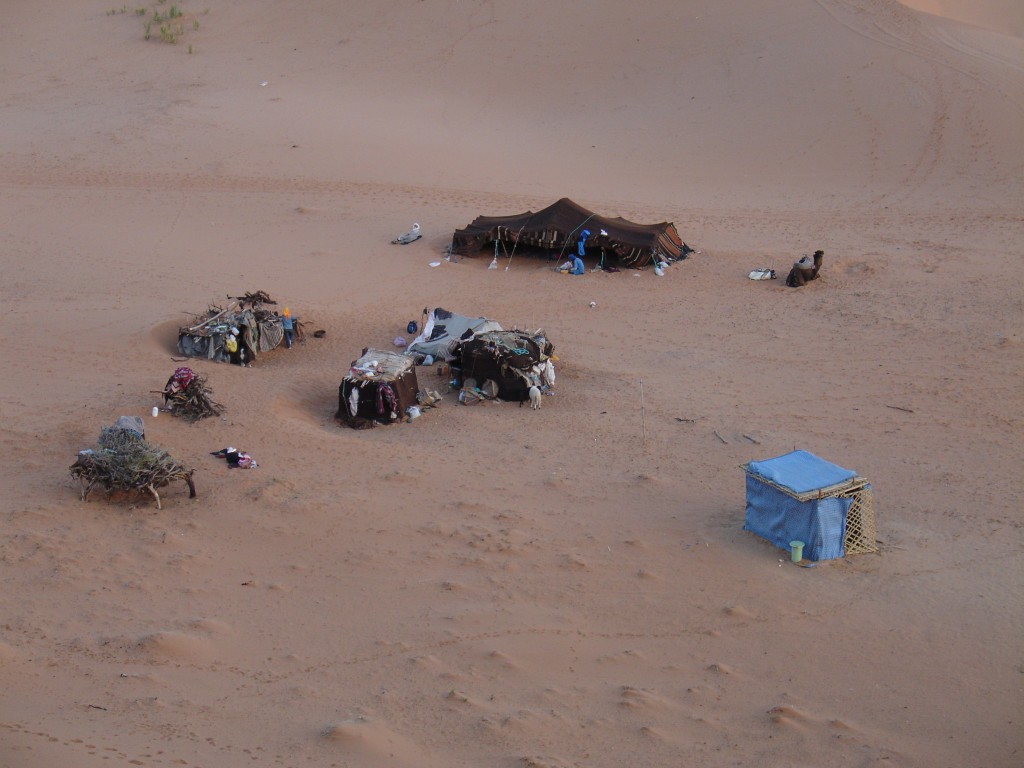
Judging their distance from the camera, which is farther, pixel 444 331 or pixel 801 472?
pixel 444 331

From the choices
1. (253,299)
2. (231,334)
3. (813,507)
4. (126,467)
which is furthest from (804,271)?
(126,467)

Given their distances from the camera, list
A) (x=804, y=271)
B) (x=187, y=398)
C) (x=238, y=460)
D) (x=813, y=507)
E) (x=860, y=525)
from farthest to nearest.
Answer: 1. (x=804, y=271)
2. (x=187, y=398)
3. (x=238, y=460)
4. (x=860, y=525)
5. (x=813, y=507)

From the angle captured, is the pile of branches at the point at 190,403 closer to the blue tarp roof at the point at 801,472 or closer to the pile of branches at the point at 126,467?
the pile of branches at the point at 126,467

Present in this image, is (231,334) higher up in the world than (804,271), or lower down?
lower down

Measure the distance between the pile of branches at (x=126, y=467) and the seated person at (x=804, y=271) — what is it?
35.7 ft

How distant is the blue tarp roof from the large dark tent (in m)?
8.69

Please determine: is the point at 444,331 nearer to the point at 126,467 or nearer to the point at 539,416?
the point at 539,416

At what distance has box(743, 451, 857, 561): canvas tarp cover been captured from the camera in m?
9.77

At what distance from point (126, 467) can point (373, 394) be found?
Result: 10.5 feet

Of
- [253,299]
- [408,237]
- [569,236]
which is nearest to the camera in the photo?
[253,299]

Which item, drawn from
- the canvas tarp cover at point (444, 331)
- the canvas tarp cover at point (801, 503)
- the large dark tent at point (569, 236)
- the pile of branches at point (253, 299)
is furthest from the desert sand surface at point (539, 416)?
the pile of branches at point (253, 299)

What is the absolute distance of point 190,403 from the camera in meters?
12.4

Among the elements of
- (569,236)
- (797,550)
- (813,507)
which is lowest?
(797,550)

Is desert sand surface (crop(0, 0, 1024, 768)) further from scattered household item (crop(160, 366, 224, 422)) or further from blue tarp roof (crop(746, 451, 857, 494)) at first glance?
blue tarp roof (crop(746, 451, 857, 494))
